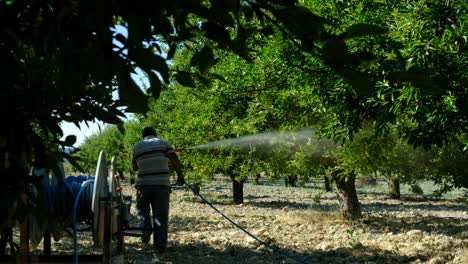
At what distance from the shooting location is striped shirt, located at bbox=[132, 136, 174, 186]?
26.4ft

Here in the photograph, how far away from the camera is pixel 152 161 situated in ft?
26.4

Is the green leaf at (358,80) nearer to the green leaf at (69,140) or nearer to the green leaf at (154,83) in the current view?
the green leaf at (154,83)

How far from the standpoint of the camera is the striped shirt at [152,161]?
8.05 m

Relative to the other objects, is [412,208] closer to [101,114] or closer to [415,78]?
[101,114]

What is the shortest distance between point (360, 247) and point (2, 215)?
24.2 feet

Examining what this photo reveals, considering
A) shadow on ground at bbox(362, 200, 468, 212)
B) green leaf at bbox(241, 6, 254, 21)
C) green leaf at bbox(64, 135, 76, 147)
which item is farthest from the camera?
shadow on ground at bbox(362, 200, 468, 212)

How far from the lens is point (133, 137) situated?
85.0ft

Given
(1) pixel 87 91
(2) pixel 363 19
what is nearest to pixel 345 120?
(2) pixel 363 19

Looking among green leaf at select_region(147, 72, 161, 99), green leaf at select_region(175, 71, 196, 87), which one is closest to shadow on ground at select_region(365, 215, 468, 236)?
green leaf at select_region(175, 71, 196, 87)

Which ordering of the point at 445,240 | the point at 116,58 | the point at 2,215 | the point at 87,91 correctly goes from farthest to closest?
the point at 445,240 < the point at 87,91 < the point at 2,215 < the point at 116,58

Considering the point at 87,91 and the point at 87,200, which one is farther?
the point at 87,200

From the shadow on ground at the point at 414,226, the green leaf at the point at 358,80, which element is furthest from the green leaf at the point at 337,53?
the shadow on ground at the point at 414,226

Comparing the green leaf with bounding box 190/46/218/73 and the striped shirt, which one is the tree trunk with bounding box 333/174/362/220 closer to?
the striped shirt

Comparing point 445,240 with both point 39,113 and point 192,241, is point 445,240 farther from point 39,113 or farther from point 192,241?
point 39,113
